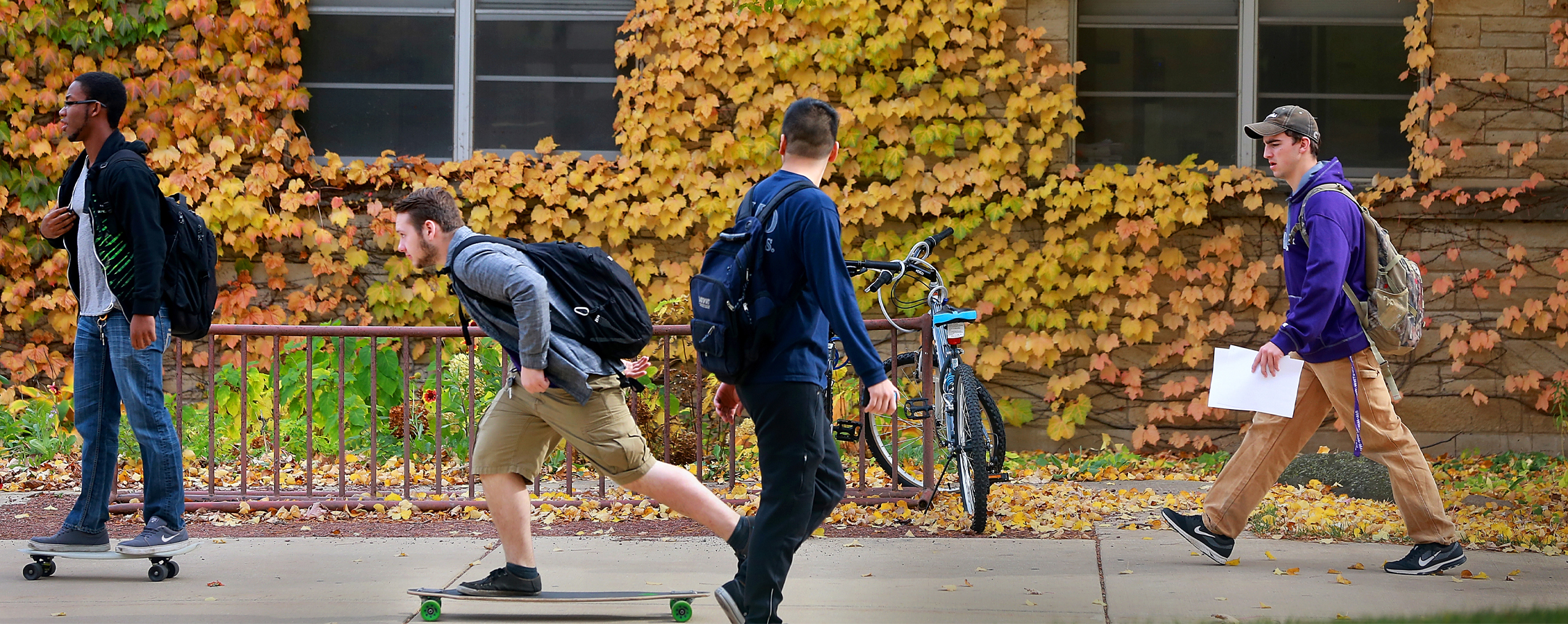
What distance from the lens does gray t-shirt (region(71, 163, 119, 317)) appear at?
14.4 feet

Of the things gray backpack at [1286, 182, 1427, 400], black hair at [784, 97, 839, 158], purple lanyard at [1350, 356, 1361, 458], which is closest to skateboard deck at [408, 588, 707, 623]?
black hair at [784, 97, 839, 158]

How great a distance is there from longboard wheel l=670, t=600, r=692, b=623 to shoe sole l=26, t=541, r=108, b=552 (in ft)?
6.95

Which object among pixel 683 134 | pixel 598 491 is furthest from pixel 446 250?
pixel 683 134

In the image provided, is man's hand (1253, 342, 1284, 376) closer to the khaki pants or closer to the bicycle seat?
the khaki pants

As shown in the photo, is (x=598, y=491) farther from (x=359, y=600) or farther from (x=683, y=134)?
(x=683, y=134)

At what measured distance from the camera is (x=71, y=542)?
14.4ft

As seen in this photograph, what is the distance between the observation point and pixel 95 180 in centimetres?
439

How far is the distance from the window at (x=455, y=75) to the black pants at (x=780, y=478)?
545cm

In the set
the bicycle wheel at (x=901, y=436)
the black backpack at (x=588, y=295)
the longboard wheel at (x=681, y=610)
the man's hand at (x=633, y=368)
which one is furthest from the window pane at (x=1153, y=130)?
the longboard wheel at (x=681, y=610)

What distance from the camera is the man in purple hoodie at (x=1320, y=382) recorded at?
14.3 ft

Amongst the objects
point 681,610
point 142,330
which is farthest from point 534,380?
point 142,330

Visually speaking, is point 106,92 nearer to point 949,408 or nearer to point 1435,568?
point 949,408

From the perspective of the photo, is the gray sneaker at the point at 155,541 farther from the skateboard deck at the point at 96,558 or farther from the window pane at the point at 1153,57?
the window pane at the point at 1153,57

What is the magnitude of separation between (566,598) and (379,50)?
231 inches
